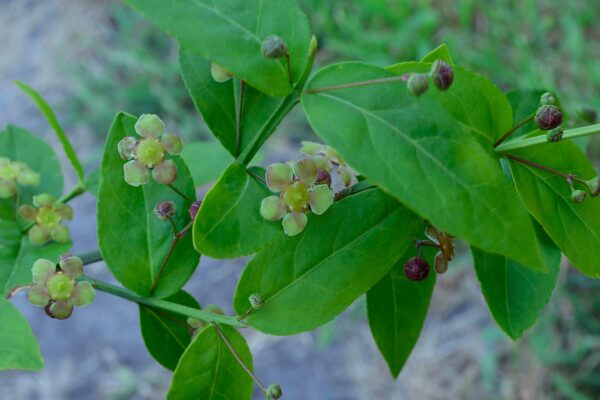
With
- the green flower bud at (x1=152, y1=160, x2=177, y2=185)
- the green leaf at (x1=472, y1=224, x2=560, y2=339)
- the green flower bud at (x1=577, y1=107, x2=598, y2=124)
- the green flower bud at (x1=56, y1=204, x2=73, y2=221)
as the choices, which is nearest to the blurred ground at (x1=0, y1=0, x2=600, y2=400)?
the green flower bud at (x1=577, y1=107, x2=598, y2=124)

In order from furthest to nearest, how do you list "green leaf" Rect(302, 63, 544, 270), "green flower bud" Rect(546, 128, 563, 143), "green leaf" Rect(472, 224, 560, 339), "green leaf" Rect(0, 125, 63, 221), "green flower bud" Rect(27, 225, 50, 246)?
1. "green leaf" Rect(0, 125, 63, 221)
2. "green flower bud" Rect(27, 225, 50, 246)
3. "green leaf" Rect(472, 224, 560, 339)
4. "green flower bud" Rect(546, 128, 563, 143)
5. "green leaf" Rect(302, 63, 544, 270)

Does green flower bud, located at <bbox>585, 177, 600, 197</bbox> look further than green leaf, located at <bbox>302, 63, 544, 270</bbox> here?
Yes

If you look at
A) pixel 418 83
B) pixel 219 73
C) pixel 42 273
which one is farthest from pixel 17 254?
pixel 418 83

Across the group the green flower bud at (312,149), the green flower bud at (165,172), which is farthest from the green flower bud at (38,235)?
the green flower bud at (312,149)

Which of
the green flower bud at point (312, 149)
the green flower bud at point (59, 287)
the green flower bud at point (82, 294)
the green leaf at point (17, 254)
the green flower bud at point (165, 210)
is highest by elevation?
the green flower bud at point (312, 149)

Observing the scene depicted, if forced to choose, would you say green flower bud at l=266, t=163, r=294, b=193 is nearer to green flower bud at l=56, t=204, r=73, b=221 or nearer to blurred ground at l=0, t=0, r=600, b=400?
green flower bud at l=56, t=204, r=73, b=221

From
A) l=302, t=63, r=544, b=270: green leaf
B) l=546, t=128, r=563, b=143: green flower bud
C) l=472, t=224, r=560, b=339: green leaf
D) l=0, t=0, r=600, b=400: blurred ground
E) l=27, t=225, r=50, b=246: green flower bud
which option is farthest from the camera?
l=0, t=0, r=600, b=400: blurred ground

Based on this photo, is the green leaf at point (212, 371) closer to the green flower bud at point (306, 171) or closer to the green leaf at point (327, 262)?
the green leaf at point (327, 262)
